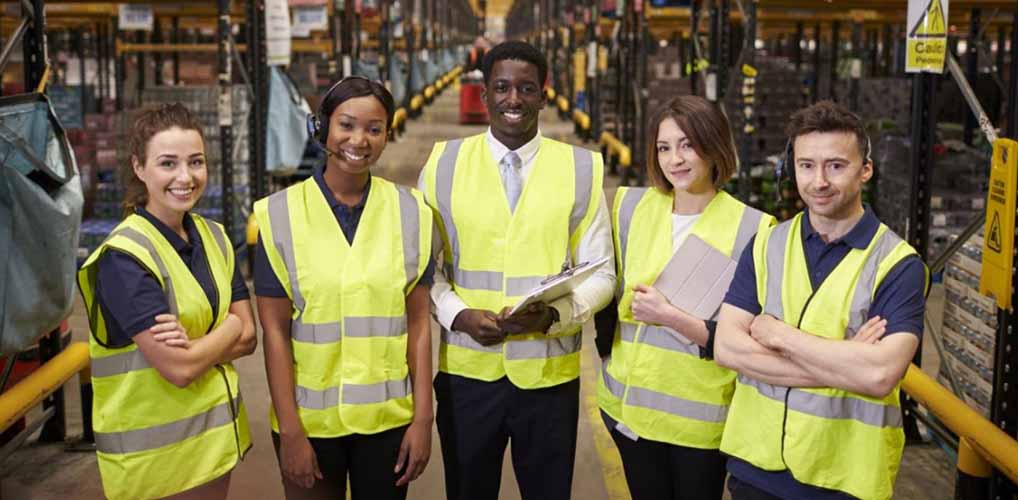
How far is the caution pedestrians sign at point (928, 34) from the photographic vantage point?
5441 mm

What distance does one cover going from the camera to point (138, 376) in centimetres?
320

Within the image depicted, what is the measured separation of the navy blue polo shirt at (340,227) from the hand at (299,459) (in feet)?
1.43

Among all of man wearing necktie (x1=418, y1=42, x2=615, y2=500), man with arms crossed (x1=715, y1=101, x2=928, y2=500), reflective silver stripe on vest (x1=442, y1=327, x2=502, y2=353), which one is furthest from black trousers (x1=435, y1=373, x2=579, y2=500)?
man with arms crossed (x1=715, y1=101, x2=928, y2=500)

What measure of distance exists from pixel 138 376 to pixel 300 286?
0.53 metres

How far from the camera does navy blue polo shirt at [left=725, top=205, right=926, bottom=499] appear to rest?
2824mm

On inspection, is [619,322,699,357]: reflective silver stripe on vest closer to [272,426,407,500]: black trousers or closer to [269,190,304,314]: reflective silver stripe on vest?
[272,426,407,500]: black trousers

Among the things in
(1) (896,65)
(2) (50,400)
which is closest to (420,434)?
(2) (50,400)

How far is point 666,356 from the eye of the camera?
3418mm

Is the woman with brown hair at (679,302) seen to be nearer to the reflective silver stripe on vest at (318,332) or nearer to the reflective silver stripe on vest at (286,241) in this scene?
the reflective silver stripe on vest at (318,332)

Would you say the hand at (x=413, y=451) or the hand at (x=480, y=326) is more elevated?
the hand at (x=480, y=326)

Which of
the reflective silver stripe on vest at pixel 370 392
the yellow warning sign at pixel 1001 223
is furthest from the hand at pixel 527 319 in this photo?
the yellow warning sign at pixel 1001 223

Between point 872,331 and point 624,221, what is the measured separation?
96 centimetres

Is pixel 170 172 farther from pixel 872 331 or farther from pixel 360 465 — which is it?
pixel 872 331

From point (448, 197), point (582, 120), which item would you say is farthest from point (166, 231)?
point (582, 120)
